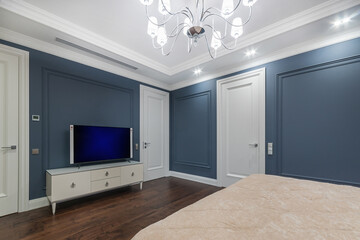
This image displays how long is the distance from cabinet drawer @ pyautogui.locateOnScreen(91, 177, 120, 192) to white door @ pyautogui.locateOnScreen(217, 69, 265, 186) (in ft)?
7.07

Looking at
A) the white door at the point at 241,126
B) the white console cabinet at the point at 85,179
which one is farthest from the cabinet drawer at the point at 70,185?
the white door at the point at 241,126

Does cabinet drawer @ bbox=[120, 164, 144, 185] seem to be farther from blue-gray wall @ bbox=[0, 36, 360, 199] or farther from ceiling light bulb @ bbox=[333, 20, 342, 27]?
ceiling light bulb @ bbox=[333, 20, 342, 27]

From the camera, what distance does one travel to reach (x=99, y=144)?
3129mm

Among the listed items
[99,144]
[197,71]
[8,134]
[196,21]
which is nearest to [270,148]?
[197,71]

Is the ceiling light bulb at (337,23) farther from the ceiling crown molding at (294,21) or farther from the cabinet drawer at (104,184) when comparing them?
the cabinet drawer at (104,184)

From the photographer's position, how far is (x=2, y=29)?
2.35 meters

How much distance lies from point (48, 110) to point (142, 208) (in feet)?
7.26

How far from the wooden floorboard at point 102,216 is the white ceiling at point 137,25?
2.63 meters

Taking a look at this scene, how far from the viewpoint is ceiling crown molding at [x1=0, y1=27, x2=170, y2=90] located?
8.00ft

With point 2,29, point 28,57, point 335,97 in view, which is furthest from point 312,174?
point 2,29

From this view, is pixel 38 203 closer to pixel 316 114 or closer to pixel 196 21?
pixel 196 21

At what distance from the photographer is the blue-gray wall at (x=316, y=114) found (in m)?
2.33

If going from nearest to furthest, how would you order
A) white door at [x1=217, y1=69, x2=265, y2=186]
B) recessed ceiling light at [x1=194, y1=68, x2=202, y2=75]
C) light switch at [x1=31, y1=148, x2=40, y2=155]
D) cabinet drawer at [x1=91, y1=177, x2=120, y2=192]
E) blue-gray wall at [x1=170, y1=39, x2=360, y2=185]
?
blue-gray wall at [x1=170, y1=39, x2=360, y2=185] < light switch at [x1=31, y1=148, x2=40, y2=155] < cabinet drawer at [x1=91, y1=177, x2=120, y2=192] < white door at [x1=217, y1=69, x2=265, y2=186] < recessed ceiling light at [x1=194, y1=68, x2=202, y2=75]

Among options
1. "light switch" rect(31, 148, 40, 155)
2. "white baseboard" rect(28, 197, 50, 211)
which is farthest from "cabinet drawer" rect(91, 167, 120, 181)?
"light switch" rect(31, 148, 40, 155)
